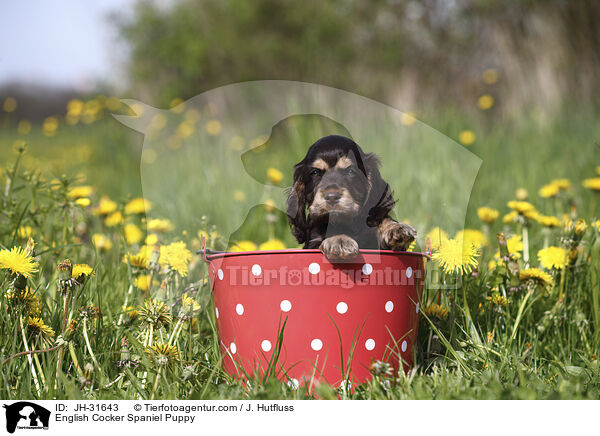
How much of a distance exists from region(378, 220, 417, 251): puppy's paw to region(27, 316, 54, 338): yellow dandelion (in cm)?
124

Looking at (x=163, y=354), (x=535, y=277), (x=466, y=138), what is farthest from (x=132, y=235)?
(x=466, y=138)

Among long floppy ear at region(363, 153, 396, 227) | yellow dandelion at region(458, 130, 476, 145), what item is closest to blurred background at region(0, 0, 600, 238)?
yellow dandelion at region(458, 130, 476, 145)

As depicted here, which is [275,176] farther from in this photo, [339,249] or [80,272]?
[80,272]

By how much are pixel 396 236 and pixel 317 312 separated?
389 millimetres

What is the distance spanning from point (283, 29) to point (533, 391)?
7334 millimetres

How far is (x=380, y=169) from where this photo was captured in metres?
2.09

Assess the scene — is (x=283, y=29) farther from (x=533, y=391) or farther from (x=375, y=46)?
(x=533, y=391)

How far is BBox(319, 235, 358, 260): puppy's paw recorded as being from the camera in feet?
5.41

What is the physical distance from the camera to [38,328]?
186 centimetres
